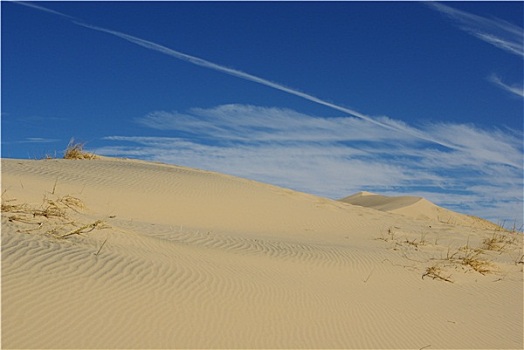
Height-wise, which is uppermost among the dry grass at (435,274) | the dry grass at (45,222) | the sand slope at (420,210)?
the dry grass at (435,274)

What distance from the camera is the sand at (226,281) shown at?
5500mm

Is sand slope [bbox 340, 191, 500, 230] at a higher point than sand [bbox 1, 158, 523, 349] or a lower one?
lower

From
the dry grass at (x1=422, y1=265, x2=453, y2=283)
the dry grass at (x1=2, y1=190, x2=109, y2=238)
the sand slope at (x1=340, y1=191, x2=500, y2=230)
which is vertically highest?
the dry grass at (x1=422, y1=265, x2=453, y2=283)

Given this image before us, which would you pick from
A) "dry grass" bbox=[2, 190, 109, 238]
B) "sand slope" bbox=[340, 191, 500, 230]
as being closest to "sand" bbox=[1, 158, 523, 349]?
"dry grass" bbox=[2, 190, 109, 238]

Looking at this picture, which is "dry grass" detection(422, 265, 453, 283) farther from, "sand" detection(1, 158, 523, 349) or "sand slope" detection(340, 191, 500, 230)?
"sand slope" detection(340, 191, 500, 230)

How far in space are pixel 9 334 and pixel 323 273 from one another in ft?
18.1

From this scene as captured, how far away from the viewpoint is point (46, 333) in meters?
4.94

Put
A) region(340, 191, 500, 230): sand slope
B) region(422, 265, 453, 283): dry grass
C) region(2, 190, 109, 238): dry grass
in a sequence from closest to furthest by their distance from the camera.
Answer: region(2, 190, 109, 238): dry grass < region(422, 265, 453, 283): dry grass < region(340, 191, 500, 230): sand slope

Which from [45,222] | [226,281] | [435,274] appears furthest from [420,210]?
[45,222]

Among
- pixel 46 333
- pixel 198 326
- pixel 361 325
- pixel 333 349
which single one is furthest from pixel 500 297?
pixel 46 333

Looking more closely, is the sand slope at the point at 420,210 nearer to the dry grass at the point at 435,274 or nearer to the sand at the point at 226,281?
the sand at the point at 226,281

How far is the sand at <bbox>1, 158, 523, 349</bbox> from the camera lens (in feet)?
18.0

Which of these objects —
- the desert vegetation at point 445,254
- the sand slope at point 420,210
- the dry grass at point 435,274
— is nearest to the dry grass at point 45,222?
the dry grass at point 435,274

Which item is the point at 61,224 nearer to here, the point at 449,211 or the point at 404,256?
the point at 404,256
